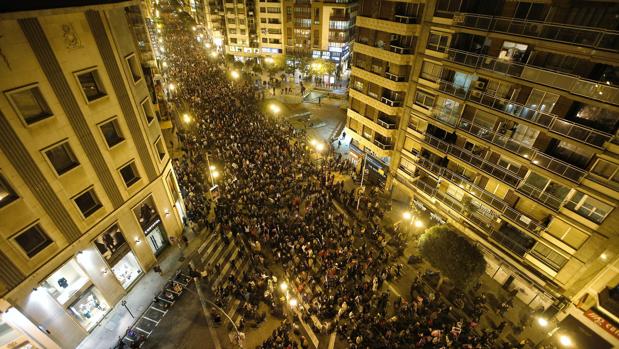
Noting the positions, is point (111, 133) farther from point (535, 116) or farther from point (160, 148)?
point (535, 116)

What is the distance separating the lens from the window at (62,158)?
51.3 ft

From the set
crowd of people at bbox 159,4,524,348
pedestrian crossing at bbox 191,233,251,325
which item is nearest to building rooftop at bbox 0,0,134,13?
crowd of people at bbox 159,4,524,348

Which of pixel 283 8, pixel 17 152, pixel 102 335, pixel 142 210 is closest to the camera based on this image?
pixel 17 152

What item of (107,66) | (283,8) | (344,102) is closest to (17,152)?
(107,66)

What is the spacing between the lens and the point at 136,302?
21.4 m

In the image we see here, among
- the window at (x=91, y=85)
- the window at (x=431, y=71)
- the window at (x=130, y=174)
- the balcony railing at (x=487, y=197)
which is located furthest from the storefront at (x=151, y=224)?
the window at (x=431, y=71)

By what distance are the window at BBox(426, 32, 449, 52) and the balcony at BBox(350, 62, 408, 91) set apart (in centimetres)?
351

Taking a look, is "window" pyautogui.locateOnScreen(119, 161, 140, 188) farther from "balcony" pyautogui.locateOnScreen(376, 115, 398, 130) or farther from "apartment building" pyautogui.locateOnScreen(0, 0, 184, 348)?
"balcony" pyautogui.locateOnScreen(376, 115, 398, 130)

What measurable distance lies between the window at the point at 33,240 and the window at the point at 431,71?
89.9 ft

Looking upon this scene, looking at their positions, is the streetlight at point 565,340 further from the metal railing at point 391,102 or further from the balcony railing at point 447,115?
the metal railing at point 391,102

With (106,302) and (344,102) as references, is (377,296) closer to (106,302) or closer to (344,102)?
(106,302)

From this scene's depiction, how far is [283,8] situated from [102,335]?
68262 mm

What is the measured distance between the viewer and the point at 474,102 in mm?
20719

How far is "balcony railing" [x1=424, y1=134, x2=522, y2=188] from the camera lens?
65.2ft
